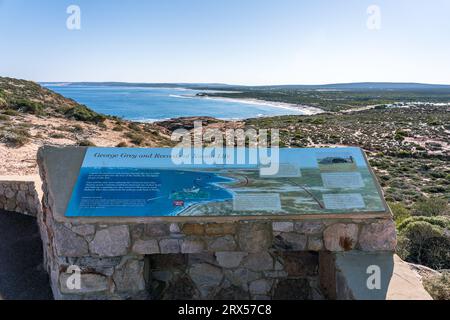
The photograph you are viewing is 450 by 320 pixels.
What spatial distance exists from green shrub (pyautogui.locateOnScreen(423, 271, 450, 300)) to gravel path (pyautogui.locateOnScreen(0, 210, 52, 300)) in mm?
3793

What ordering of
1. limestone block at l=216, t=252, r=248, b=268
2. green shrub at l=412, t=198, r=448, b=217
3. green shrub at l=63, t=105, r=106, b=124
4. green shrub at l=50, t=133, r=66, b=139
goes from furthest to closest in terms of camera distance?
green shrub at l=63, t=105, r=106, b=124 < green shrub at l=50, t=133, r=66, b=139 < green shrub at l=412, t=198, r=448, b=217 < limestone block at l=216, t=252, r=248, b=268

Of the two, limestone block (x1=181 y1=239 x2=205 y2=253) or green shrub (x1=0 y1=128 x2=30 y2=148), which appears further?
green shrub (x1=0 y1=128 x2=30 y2=148)

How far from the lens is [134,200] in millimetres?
3678

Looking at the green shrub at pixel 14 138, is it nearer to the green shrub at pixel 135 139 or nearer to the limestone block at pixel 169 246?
the green shrub at pixel 135 139

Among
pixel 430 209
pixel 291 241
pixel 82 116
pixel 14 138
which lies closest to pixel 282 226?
pixel 291 241

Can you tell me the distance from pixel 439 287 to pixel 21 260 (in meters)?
4.59

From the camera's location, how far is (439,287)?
3795mm

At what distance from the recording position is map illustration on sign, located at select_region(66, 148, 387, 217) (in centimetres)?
366

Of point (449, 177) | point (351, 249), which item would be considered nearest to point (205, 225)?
point (351, 249)

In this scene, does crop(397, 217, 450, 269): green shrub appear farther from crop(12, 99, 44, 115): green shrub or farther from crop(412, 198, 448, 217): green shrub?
crop(12, 99, 44, 115): green shrub

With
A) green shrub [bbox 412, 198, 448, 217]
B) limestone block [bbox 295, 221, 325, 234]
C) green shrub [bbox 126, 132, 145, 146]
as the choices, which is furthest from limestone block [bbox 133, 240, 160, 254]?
green shrub [bbox 126, 132, 145, 146]

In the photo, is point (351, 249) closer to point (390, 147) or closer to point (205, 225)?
point (205, 225)

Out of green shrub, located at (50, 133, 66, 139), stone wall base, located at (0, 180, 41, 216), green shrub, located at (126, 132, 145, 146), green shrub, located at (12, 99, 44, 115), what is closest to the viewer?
stone wall base, located at (0, 180, 41, 216)

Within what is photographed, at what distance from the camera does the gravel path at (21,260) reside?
3979 mm
